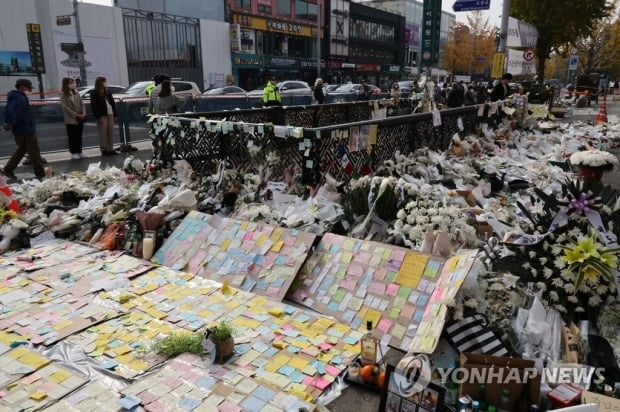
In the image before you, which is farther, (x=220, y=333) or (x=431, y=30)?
(x=431, y=30)

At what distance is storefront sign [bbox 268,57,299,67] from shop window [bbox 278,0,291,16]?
14.8 feet

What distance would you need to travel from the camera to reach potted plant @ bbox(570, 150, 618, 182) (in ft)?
13.8

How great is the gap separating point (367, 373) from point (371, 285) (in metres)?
1.06

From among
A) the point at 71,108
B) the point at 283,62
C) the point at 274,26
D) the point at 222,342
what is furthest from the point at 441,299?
the point at 274,26

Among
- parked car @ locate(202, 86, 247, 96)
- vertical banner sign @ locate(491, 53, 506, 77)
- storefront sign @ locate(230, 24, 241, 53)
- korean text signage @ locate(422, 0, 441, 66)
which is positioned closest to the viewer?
vertical banner sign @ locate(491, 53, 506, 77)

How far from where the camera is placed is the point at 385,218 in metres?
4.87

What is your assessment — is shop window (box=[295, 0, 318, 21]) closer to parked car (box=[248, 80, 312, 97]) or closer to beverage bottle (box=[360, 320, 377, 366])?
parked car (box=[248, 80, 312, 97])

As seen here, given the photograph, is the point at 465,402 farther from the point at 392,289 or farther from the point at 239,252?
the point at 239,252

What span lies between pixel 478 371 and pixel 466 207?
3.12 m

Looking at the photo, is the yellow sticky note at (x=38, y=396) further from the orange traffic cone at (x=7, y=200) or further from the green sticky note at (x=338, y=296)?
the orange traffic cone at (x=7, y=200)

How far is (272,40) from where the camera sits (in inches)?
1750

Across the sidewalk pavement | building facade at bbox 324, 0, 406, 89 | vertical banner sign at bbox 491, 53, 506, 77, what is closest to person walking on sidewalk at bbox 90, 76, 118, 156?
the sidewalk pavement

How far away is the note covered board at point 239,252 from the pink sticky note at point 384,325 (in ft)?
3.06

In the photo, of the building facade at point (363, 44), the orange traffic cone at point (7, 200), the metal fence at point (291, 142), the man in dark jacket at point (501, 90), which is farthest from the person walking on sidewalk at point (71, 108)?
the building facade at point (363, 44)
